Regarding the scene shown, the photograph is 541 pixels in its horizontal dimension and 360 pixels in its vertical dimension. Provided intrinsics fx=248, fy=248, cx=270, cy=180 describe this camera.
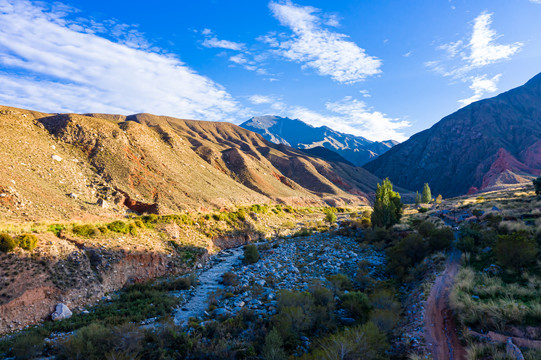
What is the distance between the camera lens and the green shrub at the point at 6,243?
538 inches

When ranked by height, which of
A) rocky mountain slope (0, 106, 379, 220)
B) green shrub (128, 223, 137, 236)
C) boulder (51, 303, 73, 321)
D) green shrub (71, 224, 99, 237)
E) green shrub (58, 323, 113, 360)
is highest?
rocky mountain slope (0, 106, 379, 220)

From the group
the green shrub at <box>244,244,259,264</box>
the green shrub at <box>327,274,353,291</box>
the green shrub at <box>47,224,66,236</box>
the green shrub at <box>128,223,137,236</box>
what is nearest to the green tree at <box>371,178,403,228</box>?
the green shrub at <box>244,244,259,264</box>

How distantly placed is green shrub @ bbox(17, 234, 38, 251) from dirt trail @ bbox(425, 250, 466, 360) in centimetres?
2047

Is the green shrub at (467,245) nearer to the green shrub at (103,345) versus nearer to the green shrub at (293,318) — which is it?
the green shrub at (293,318)

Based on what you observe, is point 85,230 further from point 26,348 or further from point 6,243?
point 26,348

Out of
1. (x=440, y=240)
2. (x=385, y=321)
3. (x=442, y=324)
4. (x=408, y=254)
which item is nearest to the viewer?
(x=442, y=324)

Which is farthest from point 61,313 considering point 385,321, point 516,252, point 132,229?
point 516,252

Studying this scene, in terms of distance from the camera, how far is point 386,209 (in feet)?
100

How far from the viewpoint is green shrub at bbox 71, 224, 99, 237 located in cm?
1867

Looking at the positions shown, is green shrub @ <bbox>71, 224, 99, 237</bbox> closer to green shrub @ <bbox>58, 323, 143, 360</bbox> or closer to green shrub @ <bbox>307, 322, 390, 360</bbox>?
green shrub @ <bbox>58, 323, 143, 360</bbox>

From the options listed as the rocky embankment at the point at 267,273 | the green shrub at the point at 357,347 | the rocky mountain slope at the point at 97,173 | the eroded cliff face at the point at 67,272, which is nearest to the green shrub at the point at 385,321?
the green shrub at the point at 357,347

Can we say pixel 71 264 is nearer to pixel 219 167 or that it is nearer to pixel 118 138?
pixel 118 138

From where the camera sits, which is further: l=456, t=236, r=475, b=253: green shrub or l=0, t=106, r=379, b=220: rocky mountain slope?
l=0, t=106, r=379, b=220: rocky mountain slope

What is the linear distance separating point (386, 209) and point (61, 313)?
3083 centimetres
